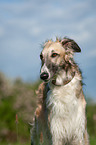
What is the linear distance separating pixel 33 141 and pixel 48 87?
6.25 feet

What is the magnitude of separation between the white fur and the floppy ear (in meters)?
0.72

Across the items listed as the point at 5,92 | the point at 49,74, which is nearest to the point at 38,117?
the point at 49,74

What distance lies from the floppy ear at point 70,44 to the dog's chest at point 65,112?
0.93m

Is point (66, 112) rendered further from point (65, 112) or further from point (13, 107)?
point (13, 107)

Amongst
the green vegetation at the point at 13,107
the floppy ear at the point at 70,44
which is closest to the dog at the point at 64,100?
the floppy ear at the point at 70,44

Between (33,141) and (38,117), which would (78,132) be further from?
(33,141)

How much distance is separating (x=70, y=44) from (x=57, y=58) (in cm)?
64

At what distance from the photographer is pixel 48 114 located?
5367 millimetres

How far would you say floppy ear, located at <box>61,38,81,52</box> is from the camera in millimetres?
5570

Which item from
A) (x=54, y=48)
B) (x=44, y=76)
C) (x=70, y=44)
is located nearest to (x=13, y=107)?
(x=70, y=44)

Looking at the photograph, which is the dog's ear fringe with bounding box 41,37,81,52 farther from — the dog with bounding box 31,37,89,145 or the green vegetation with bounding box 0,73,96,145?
the green vegetation with bounding box 0,73,96,145

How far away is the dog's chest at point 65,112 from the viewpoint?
5.24 metres

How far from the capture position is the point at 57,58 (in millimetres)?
5211

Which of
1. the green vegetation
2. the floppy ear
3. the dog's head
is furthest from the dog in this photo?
the green vegetation
